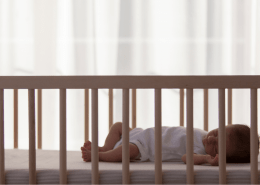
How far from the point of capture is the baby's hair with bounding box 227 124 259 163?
3.23ft

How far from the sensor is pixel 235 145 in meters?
1.00

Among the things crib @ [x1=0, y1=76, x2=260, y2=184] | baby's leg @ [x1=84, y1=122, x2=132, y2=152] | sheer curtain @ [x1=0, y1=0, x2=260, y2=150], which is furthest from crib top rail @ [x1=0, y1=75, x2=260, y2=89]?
sheer curtain @ [x1=0, y1=0, x2=260, y2=150]

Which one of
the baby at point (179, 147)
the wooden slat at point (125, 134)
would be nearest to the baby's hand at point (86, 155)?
the baby at point (179, 147)

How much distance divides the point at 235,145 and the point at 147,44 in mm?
1069

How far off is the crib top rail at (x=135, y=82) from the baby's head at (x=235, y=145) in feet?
0.93

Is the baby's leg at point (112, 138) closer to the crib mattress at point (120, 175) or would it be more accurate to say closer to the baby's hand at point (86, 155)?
the baby's hand at point (86, 155)

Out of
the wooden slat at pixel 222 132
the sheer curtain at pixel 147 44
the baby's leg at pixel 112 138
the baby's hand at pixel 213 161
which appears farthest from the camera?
the sheer curtain at pixel 147 44

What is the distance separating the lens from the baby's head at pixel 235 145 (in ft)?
3.24

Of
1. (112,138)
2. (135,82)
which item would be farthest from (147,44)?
(135,82)

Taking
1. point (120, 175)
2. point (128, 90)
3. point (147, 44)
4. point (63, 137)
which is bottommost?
point (120, 175)

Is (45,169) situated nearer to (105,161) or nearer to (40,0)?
(105,161)

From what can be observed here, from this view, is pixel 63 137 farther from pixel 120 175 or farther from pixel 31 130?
pixel 120 175

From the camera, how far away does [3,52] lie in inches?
77.6

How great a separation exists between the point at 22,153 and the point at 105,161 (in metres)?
0.35
